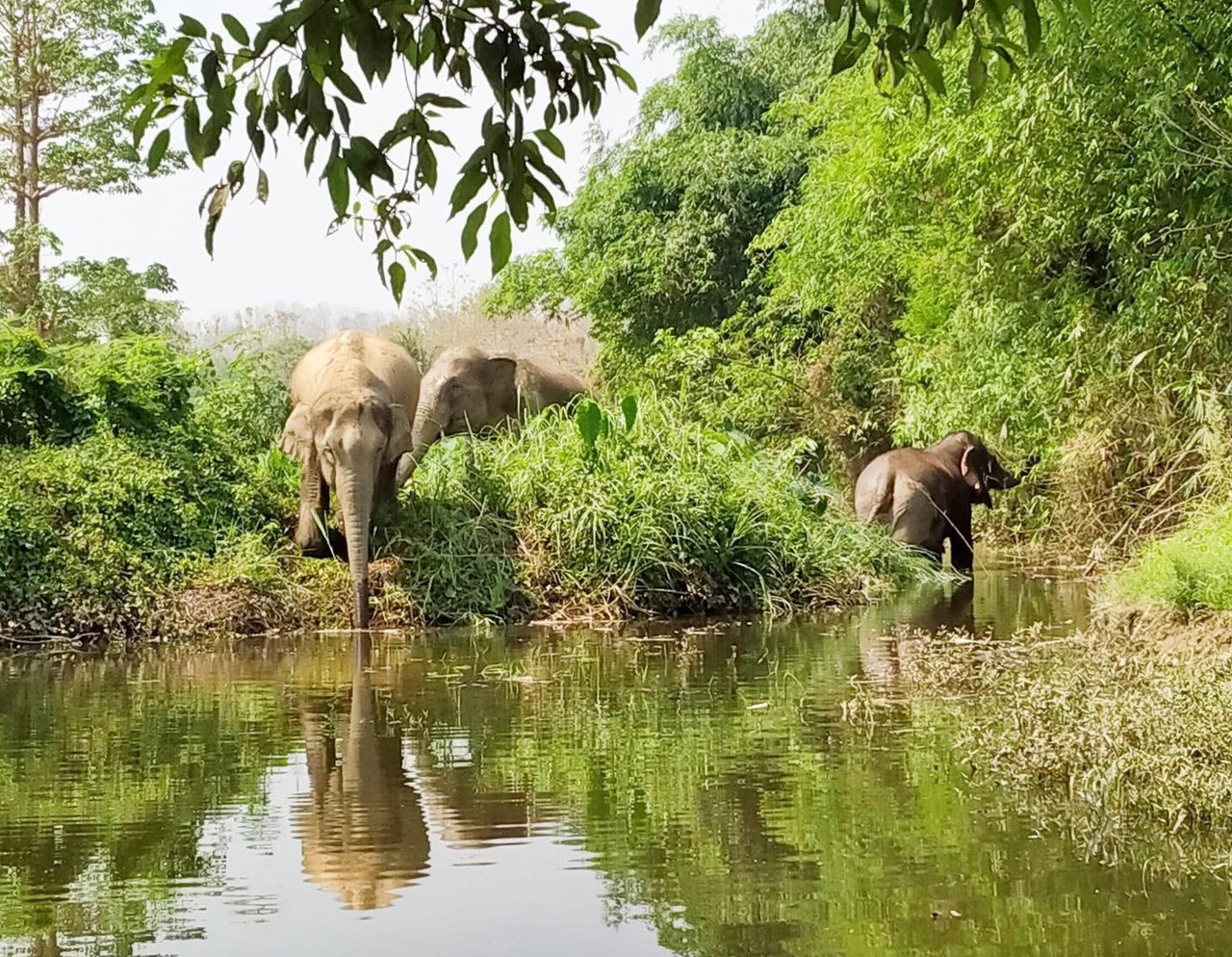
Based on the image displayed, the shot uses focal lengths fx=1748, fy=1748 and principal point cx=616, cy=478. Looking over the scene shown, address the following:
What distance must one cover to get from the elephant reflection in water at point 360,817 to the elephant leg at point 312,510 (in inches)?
196

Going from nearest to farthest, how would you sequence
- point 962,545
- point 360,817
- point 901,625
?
point 360,817 → point 901,625 → point 962,545

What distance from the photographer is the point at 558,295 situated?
27.5 metres

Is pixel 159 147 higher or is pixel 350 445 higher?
pixel 350 445

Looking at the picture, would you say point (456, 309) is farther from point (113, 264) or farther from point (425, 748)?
point (425, 748)

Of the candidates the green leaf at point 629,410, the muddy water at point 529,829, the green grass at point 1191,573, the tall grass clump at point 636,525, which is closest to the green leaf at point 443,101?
the muddy water at point 529,829

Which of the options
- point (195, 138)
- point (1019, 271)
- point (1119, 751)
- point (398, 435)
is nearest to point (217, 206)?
point (195, 138)

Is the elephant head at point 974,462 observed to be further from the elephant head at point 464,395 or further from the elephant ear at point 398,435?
the elephant ear at point 398,435

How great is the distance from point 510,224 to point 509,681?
18.6 feet

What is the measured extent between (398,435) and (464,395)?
3.97 metres

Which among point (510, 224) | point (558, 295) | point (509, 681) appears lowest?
point (509, 681)

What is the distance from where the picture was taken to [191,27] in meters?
2.46

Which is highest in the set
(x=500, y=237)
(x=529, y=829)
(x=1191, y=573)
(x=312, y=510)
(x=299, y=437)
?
(x=299, y=437)

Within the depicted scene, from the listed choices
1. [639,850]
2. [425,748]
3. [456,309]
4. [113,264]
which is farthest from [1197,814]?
[456,309]

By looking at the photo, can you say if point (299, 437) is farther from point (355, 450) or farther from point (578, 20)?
point (578, 20)
